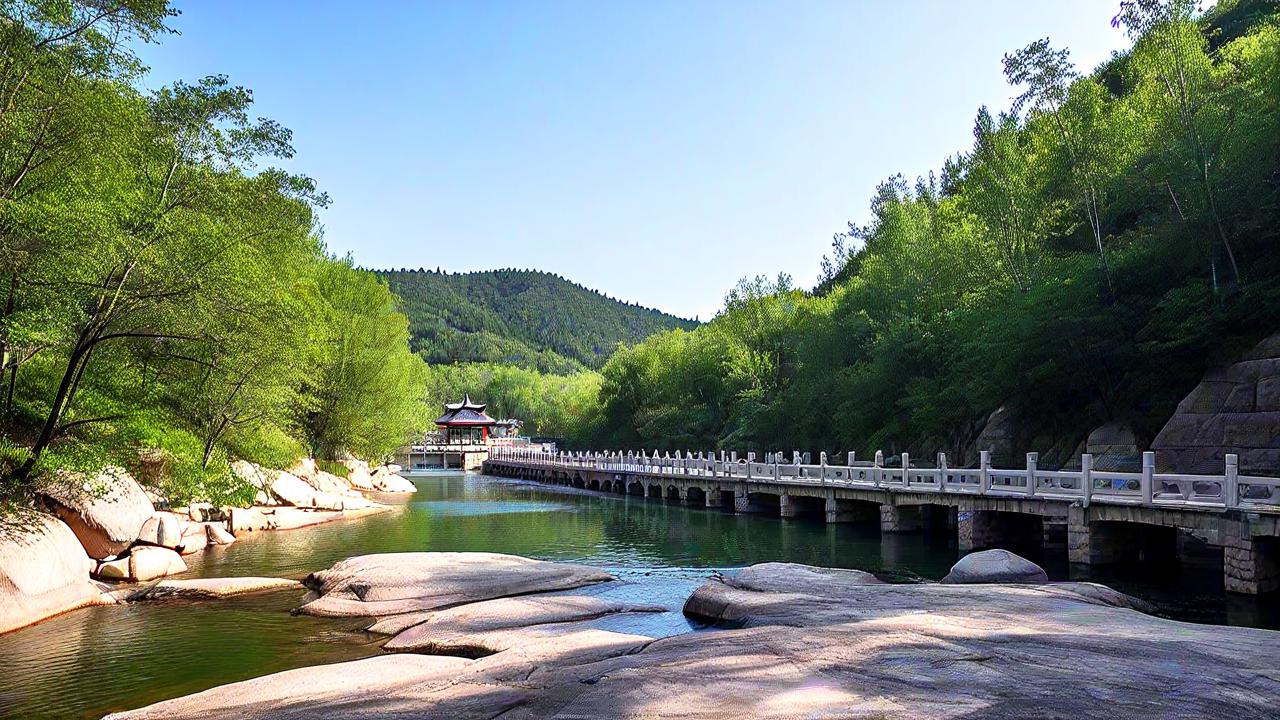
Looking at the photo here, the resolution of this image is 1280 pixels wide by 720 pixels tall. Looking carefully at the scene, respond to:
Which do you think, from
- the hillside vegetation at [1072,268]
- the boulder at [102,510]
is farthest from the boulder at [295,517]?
the hillside vegetation at [1072,268]

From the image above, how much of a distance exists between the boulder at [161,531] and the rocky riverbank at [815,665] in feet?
31.0

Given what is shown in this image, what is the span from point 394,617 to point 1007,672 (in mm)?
10200

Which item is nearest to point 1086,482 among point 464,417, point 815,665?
point 815,665

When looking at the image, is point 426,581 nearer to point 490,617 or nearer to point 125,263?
point 490,617

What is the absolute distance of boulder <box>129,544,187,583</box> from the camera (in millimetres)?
18984

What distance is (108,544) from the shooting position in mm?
19219

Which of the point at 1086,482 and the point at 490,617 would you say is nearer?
the point at 490,617

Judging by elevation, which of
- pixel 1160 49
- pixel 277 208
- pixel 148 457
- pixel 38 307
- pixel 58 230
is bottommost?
pixel 148 457

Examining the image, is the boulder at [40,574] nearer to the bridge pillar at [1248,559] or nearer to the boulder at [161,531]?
the boulder at [161,531]

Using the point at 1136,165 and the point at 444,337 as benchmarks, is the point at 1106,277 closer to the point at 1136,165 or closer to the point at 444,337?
the point at 1136,165

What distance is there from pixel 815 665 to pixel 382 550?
18.6 meters

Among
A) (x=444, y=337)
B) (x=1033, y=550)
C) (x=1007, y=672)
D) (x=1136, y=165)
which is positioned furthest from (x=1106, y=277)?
(x=444, y=337)

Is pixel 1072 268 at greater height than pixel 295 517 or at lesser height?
greater

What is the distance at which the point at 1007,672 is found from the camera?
8.41m
